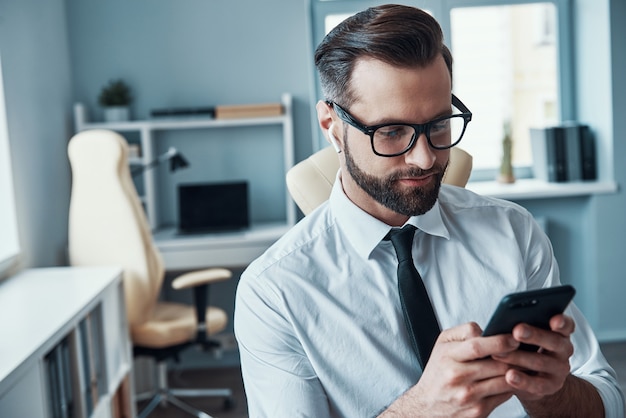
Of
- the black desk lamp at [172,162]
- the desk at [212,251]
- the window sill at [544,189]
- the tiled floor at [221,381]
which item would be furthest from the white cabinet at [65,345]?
the window sill at [544,189]

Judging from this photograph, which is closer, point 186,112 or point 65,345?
point 65,345

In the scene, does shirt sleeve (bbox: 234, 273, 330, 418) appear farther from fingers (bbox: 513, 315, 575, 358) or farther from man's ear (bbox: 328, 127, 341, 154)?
fingers (bbox: 513, 315, 575, 358)

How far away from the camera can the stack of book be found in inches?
153

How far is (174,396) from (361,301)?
2393 millimetres

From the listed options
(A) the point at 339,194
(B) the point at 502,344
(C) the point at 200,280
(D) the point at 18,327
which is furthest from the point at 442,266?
(C) the point at 200,280

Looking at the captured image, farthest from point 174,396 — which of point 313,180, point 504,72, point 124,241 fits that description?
point 504,72

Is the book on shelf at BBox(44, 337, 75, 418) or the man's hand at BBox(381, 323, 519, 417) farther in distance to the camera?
the book on shelf at BBox(44, 337, 75, 418)

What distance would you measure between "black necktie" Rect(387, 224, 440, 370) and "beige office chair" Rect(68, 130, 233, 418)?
180 centimetres

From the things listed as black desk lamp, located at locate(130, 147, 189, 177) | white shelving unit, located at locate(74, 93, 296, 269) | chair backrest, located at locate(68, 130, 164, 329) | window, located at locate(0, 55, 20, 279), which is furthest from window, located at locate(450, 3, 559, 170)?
window, located at locate(0, 55, 20, 279)

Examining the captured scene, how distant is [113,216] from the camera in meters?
2.98

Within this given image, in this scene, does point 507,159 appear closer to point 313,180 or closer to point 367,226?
point 313,180

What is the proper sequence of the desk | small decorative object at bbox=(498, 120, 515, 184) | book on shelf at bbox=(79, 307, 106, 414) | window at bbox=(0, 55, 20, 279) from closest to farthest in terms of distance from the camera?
1. book on shelf at bbox=(79, 307, 106, 414)
2. window at bbox=(0, 55, 20, 279)
3. the desk
4. small decorative object at bbox=(498, 120, 515, 184)

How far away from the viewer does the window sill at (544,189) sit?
3.72m

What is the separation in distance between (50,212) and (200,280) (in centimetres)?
86
